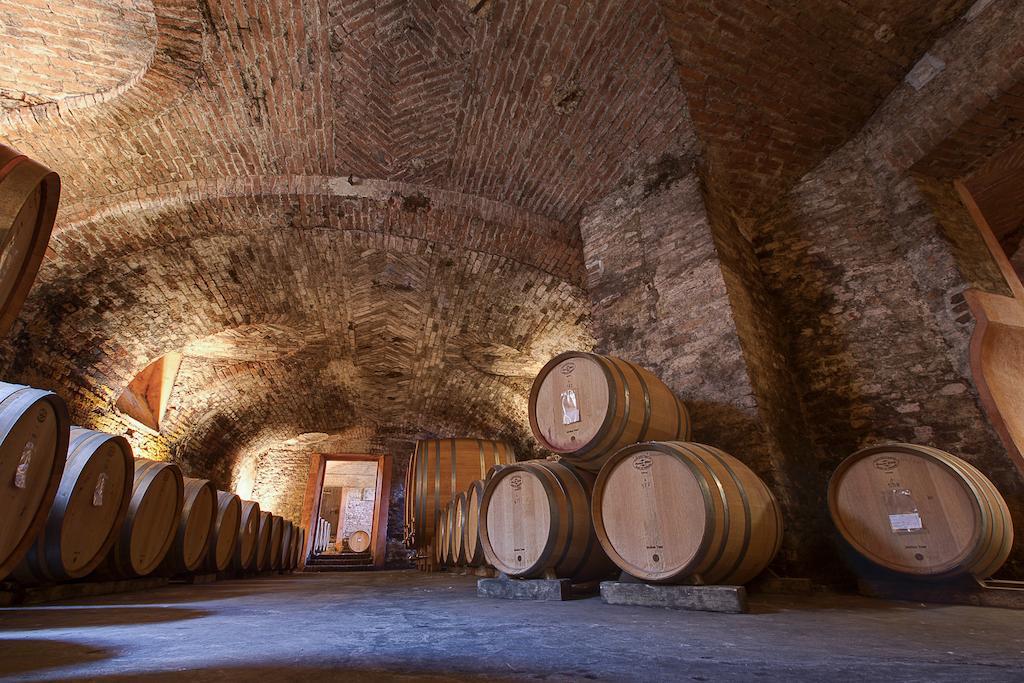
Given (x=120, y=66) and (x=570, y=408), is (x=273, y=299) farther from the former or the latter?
(x=570, y=408)

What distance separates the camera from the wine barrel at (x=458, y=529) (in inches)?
213

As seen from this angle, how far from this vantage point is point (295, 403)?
32.2 feet

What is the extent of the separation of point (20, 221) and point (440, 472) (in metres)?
6.57

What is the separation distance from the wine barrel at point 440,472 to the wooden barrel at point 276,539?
202cm

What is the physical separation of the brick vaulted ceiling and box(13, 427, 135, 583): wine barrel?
107 inches

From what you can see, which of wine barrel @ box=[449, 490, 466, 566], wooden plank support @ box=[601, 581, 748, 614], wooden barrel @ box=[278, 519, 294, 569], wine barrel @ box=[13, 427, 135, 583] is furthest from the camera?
wooden barrel @ box=[278, 519, 294, 569]

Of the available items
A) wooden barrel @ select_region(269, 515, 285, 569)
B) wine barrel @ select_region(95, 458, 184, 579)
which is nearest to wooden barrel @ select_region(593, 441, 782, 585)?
wine barrel @ select_region(95, 458, 184, 579)

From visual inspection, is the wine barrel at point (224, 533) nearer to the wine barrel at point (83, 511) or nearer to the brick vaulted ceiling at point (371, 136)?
the wine barrel at point (83, 511)

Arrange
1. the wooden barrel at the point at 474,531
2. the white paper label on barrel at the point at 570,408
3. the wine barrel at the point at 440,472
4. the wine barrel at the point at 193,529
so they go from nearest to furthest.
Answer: the white paper label on barrel at the point at 570,408
the wine barrel at the point at 193,529
the wooden barrel at the point at 474,531
the wine barrel at the point at 440,472

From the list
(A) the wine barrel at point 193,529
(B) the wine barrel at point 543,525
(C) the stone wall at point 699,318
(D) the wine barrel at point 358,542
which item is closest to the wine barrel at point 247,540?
(A) the wine barrel at point 193,529

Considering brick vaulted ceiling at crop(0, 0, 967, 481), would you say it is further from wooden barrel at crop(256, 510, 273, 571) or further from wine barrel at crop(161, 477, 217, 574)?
wooden barrel at crop(256, 510, 273, 571)

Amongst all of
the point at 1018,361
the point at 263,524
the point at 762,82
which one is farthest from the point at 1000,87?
the point at 263,524

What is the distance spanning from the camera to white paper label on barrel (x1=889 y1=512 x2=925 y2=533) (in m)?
2.65

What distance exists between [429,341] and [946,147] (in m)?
6.64
